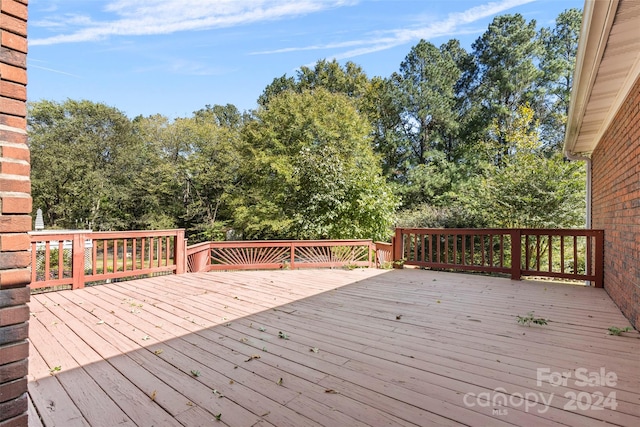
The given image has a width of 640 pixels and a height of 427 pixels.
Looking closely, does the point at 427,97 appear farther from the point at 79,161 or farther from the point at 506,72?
the point at 79,161

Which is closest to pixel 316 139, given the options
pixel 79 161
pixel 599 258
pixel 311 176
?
pixel 311 176

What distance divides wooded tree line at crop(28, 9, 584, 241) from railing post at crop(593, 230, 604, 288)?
22.3 ft

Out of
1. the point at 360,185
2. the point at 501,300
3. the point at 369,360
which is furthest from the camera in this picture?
the point at 360,185

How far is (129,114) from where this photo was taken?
59.3 ft

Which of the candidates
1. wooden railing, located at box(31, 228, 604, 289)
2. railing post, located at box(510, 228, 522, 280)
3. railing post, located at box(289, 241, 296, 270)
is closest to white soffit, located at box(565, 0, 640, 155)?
railing post, located at box(510, 228, 522, 280)

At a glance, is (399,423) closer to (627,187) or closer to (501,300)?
(501,300)

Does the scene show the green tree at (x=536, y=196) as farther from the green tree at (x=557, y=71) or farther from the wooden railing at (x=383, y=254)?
the green tree at (x=557, y=71)

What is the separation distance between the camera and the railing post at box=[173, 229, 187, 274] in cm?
563

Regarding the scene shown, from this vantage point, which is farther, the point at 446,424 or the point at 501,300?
the point at 501,300

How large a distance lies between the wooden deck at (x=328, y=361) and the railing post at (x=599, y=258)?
0.97m

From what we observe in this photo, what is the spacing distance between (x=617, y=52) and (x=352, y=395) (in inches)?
125

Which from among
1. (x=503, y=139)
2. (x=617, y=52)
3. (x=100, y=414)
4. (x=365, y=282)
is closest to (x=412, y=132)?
(x=503, y=139)

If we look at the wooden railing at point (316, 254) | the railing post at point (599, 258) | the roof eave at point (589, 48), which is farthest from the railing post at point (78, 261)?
the railing post at point (599, 258)

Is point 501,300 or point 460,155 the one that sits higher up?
point 460,155
